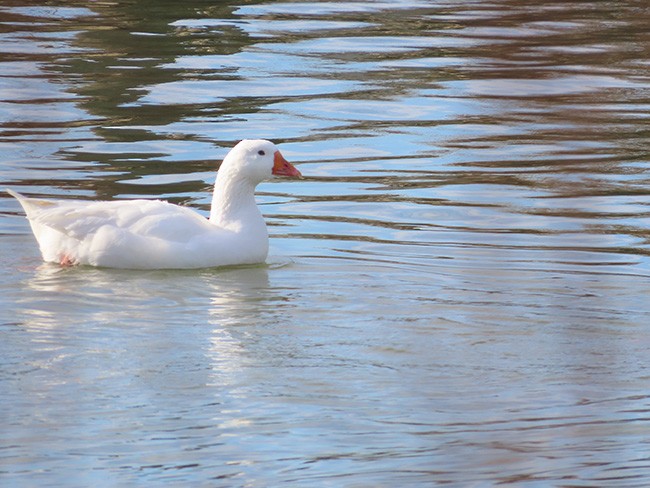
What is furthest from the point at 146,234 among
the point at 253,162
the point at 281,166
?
the point at 281,166

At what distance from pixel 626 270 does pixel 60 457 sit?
5.22 m

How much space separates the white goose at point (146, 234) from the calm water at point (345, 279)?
5.5 inches

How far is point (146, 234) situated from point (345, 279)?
1328mm

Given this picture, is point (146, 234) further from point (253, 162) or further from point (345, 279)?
point (345, 279)

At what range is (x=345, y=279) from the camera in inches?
419

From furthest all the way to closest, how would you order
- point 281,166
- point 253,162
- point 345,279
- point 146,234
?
point 281,166
point 253,162
point 146,234
point 345,279

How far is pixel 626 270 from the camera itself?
36.2ft

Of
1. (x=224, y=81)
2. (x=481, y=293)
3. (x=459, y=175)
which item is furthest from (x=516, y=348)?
(x=224, y=81)

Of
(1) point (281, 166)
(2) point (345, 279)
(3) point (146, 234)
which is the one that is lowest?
(2) point (345, 279)

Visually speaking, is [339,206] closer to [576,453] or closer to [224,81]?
[224,81]

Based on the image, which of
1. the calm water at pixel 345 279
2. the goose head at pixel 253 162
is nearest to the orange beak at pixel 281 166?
the goose head at pixel 253 162

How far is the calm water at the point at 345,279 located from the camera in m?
6.92

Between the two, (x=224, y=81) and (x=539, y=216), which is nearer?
(x=539, y=216)

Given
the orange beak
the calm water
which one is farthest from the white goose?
the orange beak
